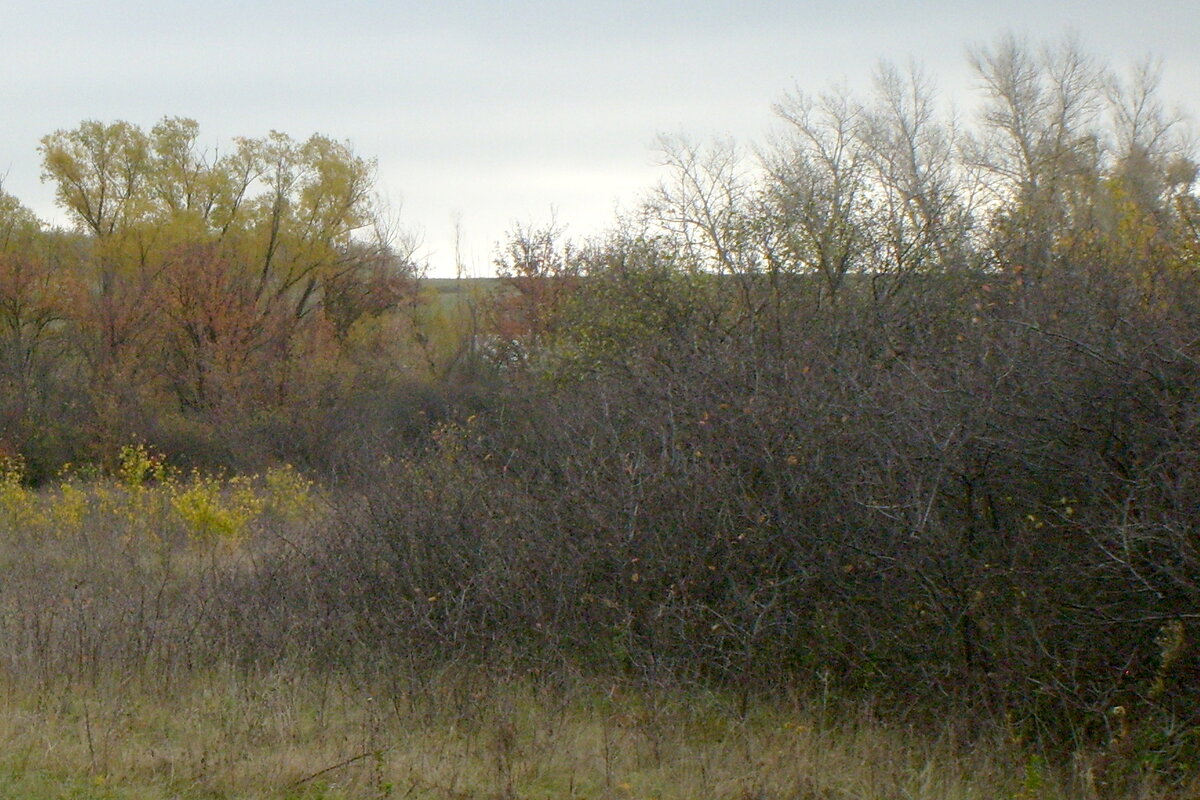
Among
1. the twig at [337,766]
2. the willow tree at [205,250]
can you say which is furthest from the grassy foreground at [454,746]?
the willow tree at [205,250]

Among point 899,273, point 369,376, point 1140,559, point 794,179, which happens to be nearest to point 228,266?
point 369,376

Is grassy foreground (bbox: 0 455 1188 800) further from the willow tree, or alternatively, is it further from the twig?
the willow tree

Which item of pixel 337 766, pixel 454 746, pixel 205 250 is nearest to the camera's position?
pixel 337 766

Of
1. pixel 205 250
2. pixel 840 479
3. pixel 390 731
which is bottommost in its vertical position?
pixel 390 731

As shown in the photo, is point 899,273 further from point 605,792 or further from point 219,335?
point 219,335

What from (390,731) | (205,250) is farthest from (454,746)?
(205,250)

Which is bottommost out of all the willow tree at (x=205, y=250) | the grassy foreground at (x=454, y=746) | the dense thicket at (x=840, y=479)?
the grassy foreground at (x=454, y=746)

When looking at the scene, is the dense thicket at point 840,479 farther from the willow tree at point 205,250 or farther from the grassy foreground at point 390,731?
the willow tree at point 205,250

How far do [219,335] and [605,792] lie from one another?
26253mm

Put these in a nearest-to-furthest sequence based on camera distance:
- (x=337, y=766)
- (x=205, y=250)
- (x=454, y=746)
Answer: (x=337, y=766), (x=454, y=746), (x=205, y=250)

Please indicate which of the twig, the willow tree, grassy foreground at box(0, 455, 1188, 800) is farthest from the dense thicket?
the willow tree

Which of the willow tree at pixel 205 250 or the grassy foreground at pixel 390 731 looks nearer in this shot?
the grassy foreground at pixel 390 731

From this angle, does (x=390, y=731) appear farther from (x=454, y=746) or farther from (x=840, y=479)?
(x=840, y=479)

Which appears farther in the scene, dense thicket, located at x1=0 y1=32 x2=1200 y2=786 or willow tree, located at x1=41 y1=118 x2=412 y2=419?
willow tree, located at x1=41 y1=118 x2=412 y2=419
